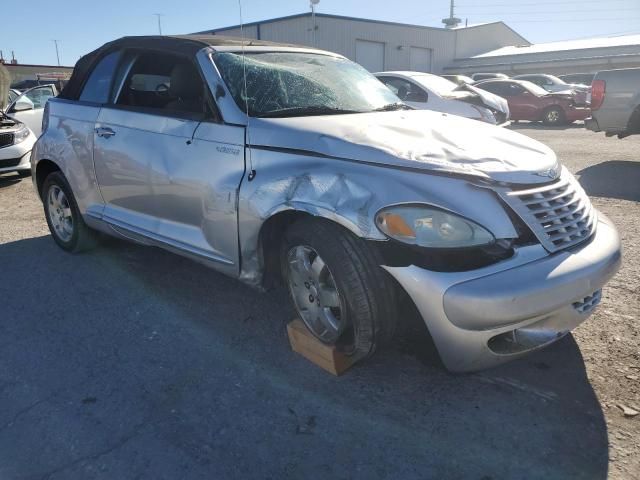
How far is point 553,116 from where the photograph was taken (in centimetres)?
1531

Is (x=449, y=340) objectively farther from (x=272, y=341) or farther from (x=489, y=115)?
(x=489, y=115)

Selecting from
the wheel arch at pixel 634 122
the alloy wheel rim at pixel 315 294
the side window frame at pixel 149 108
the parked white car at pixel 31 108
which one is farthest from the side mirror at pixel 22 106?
the wheel arch at pixel 634 122

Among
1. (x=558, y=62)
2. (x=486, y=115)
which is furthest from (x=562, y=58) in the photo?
(x=486, y=115)

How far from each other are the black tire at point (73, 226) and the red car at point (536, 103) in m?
13.3

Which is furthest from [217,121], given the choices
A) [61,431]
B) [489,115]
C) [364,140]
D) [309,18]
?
[309,18]

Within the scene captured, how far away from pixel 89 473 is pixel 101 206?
2.34 meters

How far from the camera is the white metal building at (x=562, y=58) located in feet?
106

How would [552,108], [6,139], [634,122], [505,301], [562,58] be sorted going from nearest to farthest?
[505,301] → [6,139] → [634,122] → [552,108] → [562,58]

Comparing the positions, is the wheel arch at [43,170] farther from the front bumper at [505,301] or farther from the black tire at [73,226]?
the front bumper at [505,301]

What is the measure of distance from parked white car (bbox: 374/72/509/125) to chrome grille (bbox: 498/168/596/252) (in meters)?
6.65

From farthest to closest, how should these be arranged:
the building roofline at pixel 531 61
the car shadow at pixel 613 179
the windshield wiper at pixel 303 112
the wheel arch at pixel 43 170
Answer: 1. the building roofline at pixel 531 61
2. the car shadow at pixel 613 179
3. the wheel arch at pixel 43 170
4. the windshield wiper at pixel 303 112

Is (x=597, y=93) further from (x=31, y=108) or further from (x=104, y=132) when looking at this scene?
(x=31, y=108)

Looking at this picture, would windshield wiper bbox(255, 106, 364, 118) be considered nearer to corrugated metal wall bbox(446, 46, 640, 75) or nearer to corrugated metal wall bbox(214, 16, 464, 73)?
corrugated metal wall bbox(214, 16, 464, 73)

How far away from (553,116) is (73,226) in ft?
47.7
